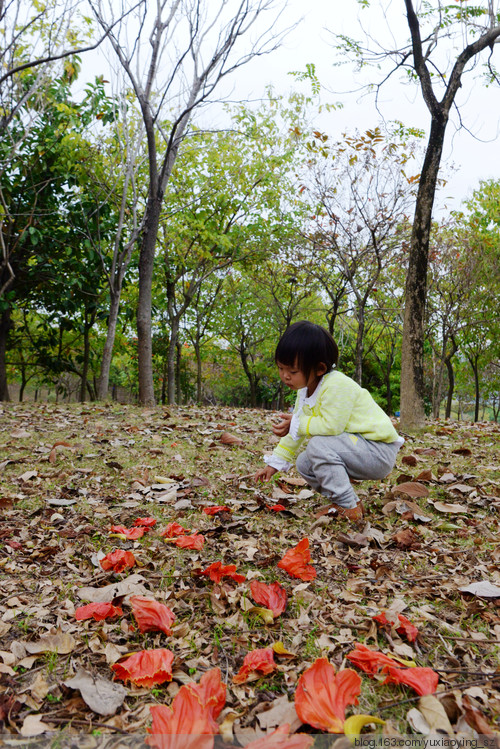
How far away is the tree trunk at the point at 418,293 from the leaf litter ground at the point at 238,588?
2.06 m

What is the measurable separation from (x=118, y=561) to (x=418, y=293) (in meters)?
5.25

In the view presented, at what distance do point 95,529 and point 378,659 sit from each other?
1.84 m

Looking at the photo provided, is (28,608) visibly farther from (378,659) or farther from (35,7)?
(35,7)

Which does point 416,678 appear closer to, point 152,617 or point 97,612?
point 152,617

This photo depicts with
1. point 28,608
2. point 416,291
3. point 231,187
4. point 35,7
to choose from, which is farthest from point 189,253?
point 28,608

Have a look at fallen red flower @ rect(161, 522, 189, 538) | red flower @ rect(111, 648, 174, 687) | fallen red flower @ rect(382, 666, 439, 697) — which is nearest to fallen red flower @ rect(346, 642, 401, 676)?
fallen red flower @ rect(382, 666, 439, 697)

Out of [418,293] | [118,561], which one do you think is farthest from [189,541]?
[418,293]

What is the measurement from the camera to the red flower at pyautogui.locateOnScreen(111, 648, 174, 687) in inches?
62.7

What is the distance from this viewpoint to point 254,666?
1.61 meters

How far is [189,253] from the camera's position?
17.6 metres

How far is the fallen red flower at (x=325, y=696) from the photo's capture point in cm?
134

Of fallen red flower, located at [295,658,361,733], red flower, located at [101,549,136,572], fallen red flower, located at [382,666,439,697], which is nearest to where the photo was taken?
fallen red flower, located at [295,658,361,733]

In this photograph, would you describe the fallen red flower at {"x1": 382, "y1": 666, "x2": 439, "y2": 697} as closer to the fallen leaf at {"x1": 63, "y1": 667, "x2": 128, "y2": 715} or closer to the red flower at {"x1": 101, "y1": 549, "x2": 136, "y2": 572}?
the fallen leaf at {"x1": 63, "y1": 667, "x2": 128, "y2": 715}

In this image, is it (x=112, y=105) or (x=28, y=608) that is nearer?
(x=28, y=608)
